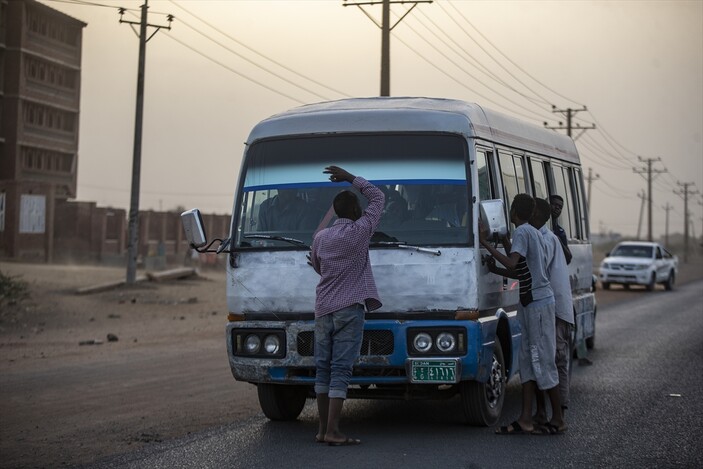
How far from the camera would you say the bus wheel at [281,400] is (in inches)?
394

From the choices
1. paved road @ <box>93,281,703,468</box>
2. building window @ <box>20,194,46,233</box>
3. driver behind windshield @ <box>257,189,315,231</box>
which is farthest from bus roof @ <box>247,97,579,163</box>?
building window @ <box>20,194,46,233</box>

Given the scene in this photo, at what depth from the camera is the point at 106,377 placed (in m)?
15.0

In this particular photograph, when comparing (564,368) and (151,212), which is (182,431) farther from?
(151,212)

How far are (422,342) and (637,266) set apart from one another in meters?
33.8

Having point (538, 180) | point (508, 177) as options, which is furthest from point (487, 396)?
point (538, 180)

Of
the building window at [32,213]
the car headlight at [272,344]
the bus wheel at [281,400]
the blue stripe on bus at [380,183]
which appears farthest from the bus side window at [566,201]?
the building window at [32,213]

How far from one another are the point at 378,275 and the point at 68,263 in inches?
1552

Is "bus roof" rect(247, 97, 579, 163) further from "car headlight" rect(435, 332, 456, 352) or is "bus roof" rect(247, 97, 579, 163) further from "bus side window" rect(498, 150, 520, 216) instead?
"car headlight" rect(435, 332, 456, 352)

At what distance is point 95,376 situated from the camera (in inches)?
595

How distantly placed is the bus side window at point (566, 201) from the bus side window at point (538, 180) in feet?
1.96

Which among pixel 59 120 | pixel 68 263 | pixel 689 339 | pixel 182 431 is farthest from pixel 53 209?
pixel 182 431

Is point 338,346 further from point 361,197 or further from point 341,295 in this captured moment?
point 361,197

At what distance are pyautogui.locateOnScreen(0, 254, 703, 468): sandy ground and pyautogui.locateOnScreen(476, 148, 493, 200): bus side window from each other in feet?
10.9

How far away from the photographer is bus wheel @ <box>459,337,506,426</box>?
9.53m
